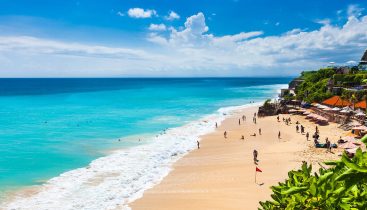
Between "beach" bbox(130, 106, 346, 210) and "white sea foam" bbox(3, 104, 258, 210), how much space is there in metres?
1.20

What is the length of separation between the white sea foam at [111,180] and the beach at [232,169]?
1.20 meters

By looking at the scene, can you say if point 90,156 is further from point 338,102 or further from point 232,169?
point 338,102

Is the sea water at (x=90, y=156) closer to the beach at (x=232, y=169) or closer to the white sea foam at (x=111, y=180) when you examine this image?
the white sea foam at (x=111, y=180)

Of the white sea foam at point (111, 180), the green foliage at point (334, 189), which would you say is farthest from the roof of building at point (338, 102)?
the green foliage at point (334, 189)

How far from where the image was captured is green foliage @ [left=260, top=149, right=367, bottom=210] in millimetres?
3037

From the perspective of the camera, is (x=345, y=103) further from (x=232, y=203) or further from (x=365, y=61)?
(x=232, y=203)

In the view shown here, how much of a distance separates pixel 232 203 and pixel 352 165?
58.2 ft

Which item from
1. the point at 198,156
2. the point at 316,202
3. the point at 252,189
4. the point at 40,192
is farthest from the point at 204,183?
the point at 316,202

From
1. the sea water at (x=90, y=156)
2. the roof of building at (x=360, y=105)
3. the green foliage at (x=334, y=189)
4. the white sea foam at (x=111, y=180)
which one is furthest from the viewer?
the roof of building at (x=360, y=105)

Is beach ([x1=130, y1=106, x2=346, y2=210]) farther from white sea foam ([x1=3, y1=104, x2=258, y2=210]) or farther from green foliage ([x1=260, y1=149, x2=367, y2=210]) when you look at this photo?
green foliage ([x1=260, y1=149, x2=367, y2=210])

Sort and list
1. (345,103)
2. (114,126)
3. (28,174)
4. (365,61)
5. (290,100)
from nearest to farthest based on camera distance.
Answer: (28,174) → (345,103) → (114,126) → (290,100) → (365,61)

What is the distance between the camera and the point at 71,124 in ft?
178

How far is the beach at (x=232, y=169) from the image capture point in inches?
818

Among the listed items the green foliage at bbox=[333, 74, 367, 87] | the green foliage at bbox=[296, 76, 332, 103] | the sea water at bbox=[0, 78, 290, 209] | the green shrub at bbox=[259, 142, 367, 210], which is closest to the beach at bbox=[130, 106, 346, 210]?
the sea water at bbox=[0, 78, 290, 209]
